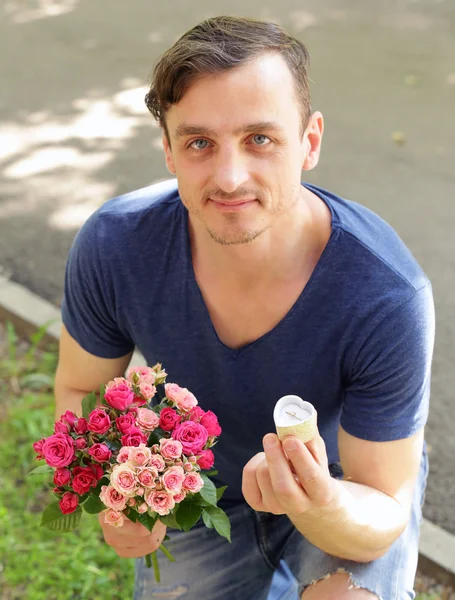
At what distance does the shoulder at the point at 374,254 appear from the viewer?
2.20m

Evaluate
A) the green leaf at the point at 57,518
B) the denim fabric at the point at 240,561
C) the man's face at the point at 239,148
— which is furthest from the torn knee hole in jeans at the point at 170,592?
the man's face at the point at 239,148

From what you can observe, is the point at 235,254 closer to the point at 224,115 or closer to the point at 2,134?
the point at 224,115

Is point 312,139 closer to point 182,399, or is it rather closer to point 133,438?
point 182,399

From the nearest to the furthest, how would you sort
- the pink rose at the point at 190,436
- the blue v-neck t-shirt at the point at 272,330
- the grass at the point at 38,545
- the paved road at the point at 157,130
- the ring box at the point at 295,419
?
the ring box at the point at 295,419
the pink rose at the point at 190,436
the blue v-neck t-shirt at the point at 272,330
the grass at the point at 38,545
the paved road at the point at 157,130

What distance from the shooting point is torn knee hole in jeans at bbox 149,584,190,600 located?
2535 mm

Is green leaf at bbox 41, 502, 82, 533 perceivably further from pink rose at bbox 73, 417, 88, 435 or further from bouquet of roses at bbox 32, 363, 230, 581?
pink rose at bbox 73, 417, 88, 435

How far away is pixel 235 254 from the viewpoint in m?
2.38

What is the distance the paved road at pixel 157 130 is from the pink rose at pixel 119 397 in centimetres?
198

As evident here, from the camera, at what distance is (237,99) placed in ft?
6.83

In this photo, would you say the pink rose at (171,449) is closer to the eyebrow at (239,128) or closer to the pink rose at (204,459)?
the pink rose at (204,459)

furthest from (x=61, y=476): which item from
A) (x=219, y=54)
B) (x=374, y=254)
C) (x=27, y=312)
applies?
(x=27, y=312)

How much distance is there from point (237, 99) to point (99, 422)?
0.98 meters

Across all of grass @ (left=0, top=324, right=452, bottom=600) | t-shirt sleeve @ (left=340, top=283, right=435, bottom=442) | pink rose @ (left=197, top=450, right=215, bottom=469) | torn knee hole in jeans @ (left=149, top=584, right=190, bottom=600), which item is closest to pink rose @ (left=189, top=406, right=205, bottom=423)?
pink rose @ (left=197, top=450, right=215, bottom=469)

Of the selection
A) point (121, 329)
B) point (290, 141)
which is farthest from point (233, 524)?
point (290, 141)
